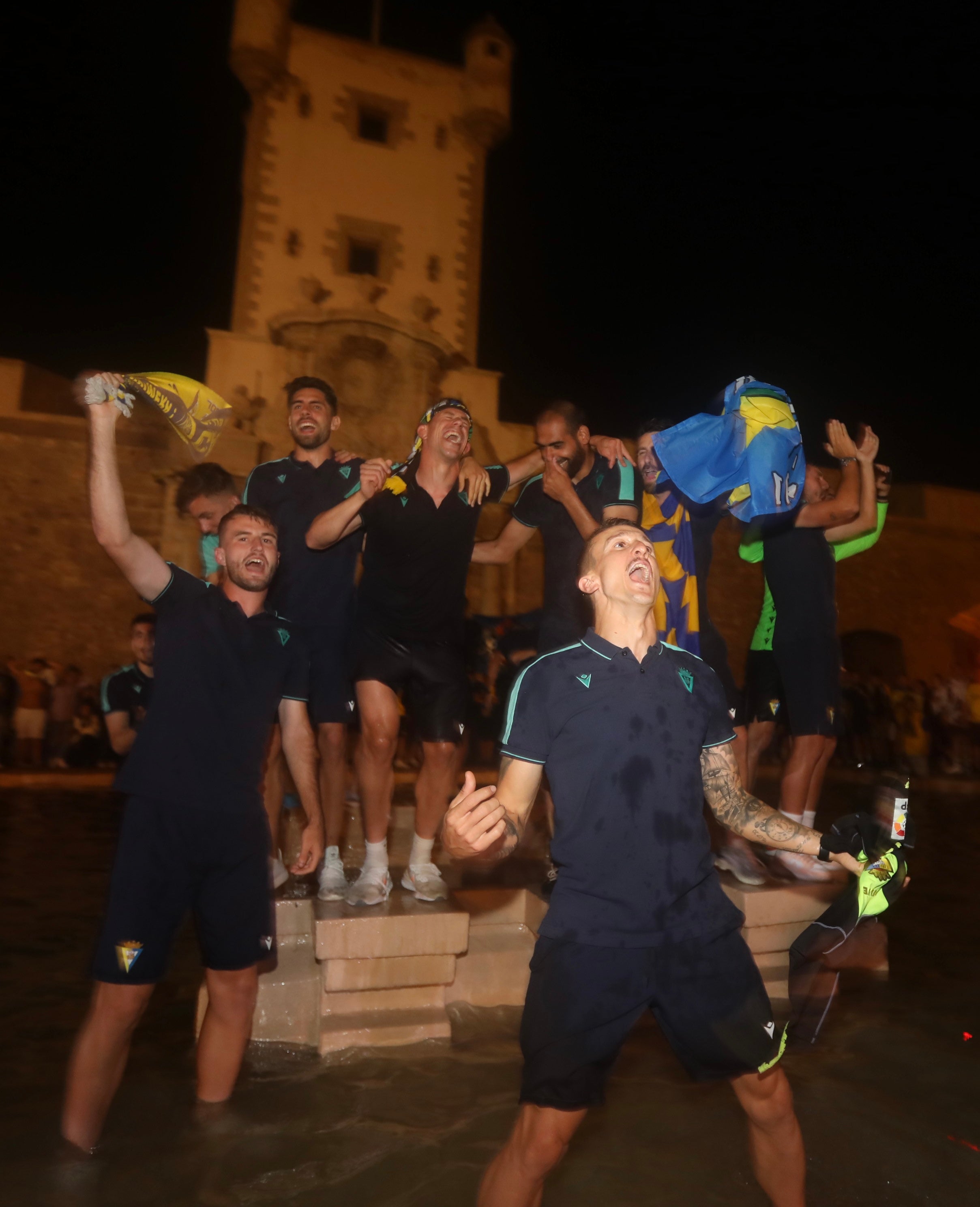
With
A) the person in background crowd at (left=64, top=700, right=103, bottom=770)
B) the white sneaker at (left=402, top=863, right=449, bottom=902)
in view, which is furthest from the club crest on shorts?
the person in background crowd at (left=64, top=700, right=103, bottom=770)

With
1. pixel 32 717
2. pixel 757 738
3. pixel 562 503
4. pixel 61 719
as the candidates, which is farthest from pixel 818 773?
pixel 61 719

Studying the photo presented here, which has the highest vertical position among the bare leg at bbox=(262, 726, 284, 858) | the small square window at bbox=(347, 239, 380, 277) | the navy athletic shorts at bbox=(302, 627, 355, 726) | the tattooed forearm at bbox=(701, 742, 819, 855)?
the small square window at bbox=(347, 239, 380, 277)

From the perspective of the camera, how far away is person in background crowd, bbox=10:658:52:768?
12344mm

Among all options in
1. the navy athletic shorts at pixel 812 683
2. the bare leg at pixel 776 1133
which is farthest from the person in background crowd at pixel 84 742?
the bare leg at pixel 776 1133

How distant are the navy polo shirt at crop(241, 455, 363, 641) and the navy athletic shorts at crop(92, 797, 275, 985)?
1351mm

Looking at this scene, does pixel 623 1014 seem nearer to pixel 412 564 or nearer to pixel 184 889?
pixel 184 889

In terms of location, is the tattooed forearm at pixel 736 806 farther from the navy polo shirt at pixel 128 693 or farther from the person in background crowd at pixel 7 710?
the person in background crowd at pixel 7 710

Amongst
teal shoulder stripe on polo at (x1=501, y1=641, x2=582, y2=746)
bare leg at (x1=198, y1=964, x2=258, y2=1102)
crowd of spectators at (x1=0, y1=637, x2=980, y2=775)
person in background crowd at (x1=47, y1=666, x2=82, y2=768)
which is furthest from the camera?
person in background crowd at (x1=47, y1=666, x2=82, y2=768)

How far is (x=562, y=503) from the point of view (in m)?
4.10

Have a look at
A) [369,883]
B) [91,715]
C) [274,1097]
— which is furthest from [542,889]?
[91,715]

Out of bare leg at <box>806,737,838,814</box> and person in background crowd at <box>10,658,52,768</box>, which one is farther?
person in background crowd at <box>10,658,52,768</box>

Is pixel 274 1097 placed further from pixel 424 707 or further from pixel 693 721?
pixel 693 721

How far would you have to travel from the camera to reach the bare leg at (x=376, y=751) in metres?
3.99

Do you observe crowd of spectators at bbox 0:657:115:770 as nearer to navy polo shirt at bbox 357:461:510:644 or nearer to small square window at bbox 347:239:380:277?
navy polo shirt at bbox 357:461:510:644
